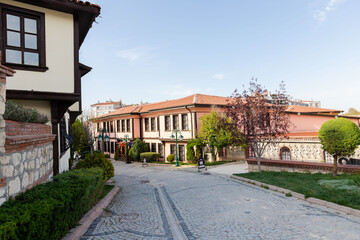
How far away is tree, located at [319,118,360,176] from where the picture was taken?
35.9 ft

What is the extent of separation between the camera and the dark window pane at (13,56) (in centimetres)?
725

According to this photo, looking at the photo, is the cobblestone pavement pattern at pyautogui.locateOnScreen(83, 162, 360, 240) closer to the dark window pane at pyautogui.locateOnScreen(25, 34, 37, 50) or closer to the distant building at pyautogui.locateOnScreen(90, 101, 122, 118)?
the dark window pane at pyautogui.locateOnScreen(25, 34, 37, 50)

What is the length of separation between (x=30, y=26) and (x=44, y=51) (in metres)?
0.86

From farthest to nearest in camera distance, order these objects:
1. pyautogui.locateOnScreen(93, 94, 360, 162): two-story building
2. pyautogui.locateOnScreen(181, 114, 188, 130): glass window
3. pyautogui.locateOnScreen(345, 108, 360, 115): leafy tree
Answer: pyautogui.locateOnScreen(345, 108, 360, 115): leafy tree → pyautogui.locateOnScreen(181, 114, 188, 130): glass window → pyautogui.locateOnScreen(93, 94, 360, 162): two-story building

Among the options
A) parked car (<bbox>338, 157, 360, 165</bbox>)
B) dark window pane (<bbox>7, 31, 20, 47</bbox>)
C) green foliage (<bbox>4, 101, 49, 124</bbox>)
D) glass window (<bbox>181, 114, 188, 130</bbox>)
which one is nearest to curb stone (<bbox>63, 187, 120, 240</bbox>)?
green foliage (<bbox>4, 101, 49, 124</bbox>)

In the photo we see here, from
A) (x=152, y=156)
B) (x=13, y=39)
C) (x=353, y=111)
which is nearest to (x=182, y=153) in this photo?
(x=152, y=156)

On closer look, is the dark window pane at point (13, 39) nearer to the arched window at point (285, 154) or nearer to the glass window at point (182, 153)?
the arched window at point (285, 154)

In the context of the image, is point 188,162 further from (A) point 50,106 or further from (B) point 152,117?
(A) point 50,106

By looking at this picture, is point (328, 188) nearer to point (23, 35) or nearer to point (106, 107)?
point (23, 35)

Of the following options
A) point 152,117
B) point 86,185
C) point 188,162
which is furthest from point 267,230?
point 152,117

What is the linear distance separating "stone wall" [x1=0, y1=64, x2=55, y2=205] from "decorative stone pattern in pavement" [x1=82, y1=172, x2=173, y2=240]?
1.91m

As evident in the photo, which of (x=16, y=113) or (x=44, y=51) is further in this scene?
(x=44, y=51)

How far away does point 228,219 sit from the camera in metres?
6.52

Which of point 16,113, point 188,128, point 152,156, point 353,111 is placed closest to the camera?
point 16,113
